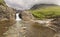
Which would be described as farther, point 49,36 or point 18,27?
point 18,27

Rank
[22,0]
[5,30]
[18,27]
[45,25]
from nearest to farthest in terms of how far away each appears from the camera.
A: [45,25]
[5,30]
[18,27]
[22,0]

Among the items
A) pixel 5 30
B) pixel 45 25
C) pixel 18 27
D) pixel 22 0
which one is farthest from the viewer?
pixel 22 0

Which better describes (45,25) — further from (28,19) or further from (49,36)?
(28,19)

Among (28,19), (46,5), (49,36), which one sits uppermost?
(46,5)

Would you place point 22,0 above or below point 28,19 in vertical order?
above

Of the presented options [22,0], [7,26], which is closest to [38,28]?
[7,26]

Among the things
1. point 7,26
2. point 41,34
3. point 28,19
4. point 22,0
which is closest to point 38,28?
point 41,34

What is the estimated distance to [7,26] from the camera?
4.19ft

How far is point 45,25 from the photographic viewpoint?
1118 millimetres

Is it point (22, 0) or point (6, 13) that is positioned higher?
point (22, 0)

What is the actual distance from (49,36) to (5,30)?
35cm

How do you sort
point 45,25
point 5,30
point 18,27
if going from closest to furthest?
point 45,25 < point 5,30 < point 18,27

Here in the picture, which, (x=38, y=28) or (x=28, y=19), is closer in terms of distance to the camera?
(x=38, y=28)

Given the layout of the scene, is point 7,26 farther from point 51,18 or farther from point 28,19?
point 51,18
